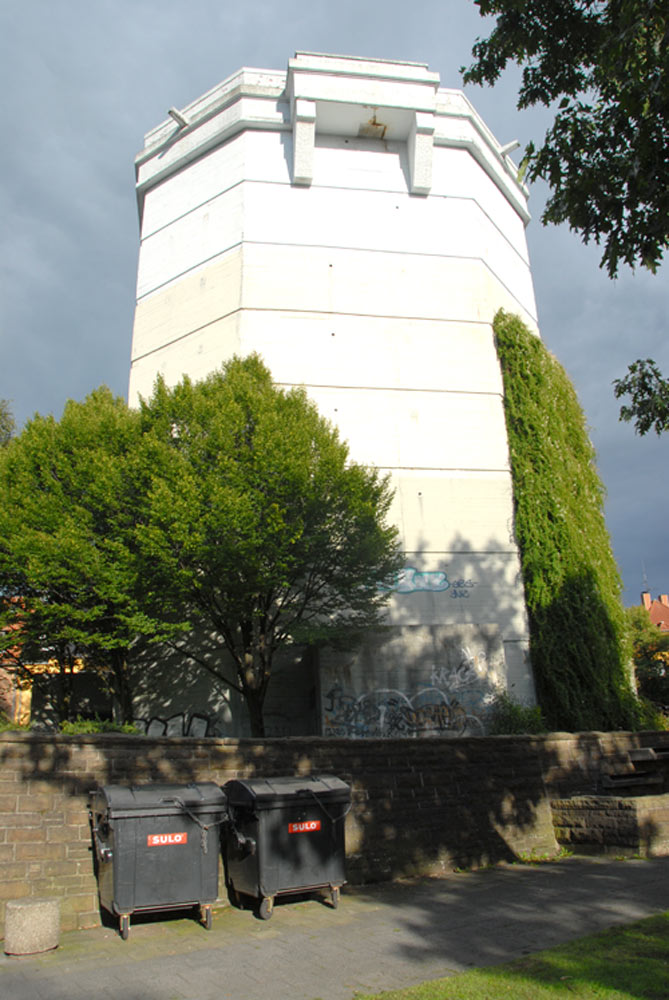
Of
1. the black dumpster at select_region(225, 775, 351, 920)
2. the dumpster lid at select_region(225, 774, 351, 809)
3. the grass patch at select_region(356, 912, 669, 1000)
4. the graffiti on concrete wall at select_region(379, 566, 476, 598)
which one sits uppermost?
the graffiti on concrete wall at select_region(379, 566, 476, 598)

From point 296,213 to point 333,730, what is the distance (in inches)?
684

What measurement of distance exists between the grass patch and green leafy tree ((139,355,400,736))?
33.2 ft

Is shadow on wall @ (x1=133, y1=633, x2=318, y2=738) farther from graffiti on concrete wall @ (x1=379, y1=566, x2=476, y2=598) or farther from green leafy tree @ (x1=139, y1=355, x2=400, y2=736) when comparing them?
graffiti on concrete wall @ (x1=379, y1=566, x2=476, y2=598)

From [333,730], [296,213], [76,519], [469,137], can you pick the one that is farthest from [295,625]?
[469,137]

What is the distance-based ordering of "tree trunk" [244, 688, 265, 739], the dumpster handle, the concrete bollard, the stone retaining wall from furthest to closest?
"tree trunk" [244, 688, 265, 739] → the stone retaining wall → the dumpster handle → the concrete bollard

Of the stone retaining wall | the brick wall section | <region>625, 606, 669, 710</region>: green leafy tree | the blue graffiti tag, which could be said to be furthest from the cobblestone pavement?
<region>625, 606, 669, 710</region>: green leafy tree

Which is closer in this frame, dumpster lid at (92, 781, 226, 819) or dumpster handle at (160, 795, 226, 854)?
dumpster lid at (92, 781, 226, 819)

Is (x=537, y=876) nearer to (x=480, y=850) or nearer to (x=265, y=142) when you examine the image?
(x=480, y=850)

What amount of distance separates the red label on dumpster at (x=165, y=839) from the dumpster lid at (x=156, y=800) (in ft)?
0.66

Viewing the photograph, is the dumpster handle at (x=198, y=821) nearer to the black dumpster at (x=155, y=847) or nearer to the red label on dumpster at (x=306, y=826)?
the black dumpster at (x=155, y=847)

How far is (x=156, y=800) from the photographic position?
295 inches

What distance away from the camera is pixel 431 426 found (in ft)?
76.5

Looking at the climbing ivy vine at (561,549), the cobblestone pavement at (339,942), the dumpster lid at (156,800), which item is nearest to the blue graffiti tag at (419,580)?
the climbing ivy vine at (561,549)

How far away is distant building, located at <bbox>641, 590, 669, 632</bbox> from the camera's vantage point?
64.1m
